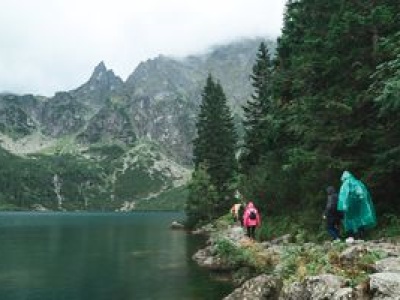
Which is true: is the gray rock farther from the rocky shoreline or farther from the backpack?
the backpack

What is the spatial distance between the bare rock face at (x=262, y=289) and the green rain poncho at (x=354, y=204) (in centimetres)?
380

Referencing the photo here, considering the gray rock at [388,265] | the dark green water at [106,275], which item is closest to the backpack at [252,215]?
the dark green water at [106,275]

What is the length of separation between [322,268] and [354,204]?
223 inches

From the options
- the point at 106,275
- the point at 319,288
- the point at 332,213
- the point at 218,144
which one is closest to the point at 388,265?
the point at 319,288

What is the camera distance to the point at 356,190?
2183 cm

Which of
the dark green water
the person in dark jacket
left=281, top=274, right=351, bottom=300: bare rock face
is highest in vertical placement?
the person in dark jacket

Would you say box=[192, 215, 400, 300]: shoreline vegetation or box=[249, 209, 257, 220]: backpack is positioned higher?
box=[249, 209, 257, 220]: backpack

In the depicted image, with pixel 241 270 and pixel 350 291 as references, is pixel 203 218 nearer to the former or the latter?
pixel 241 270

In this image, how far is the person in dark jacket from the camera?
2309cm

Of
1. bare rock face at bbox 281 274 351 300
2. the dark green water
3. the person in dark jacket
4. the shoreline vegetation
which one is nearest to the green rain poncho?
the person in dark jacket

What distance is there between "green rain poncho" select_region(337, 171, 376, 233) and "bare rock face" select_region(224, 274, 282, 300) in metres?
3.80

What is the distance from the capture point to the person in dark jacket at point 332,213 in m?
23.1

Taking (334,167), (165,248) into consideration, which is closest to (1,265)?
(165,248)

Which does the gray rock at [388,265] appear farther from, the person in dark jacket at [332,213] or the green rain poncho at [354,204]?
the person in dark jacket at [332,213]
